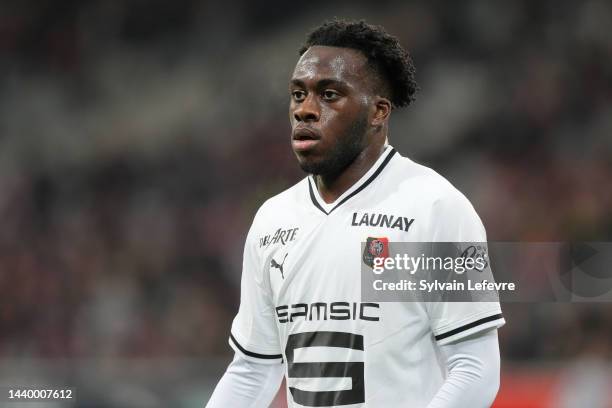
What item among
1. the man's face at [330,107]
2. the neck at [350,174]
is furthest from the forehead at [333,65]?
the neck at [350,174]

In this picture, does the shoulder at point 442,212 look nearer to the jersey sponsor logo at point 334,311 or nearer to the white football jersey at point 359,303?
the white football jersey at point 359,303

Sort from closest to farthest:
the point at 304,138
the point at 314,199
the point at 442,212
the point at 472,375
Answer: the point at 472,375 → the point at 442,212 → the point at 304,138 → the point at 314,199

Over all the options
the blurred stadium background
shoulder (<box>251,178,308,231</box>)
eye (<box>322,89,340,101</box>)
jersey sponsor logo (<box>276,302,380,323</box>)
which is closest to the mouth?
eye (<box>322,89,340,101</box>)

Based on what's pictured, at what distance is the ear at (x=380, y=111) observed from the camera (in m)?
2.87

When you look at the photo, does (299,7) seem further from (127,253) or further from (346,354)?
(346,354)

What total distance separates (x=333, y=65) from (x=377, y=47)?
0.15m

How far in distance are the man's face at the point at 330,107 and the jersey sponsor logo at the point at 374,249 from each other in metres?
0.28

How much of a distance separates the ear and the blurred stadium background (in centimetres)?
343

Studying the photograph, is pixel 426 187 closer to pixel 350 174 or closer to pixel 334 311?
pixel 350 174

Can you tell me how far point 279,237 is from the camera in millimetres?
2900

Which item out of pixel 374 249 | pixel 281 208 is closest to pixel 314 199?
pixel 281 208

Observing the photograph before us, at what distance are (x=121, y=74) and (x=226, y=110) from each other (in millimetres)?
911

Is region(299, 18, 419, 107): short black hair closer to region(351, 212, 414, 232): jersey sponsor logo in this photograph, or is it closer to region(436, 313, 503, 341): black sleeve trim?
region(351, 212, 414, 232): jersey sponsor logo

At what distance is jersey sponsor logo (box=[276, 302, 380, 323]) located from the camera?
8.64 feet
